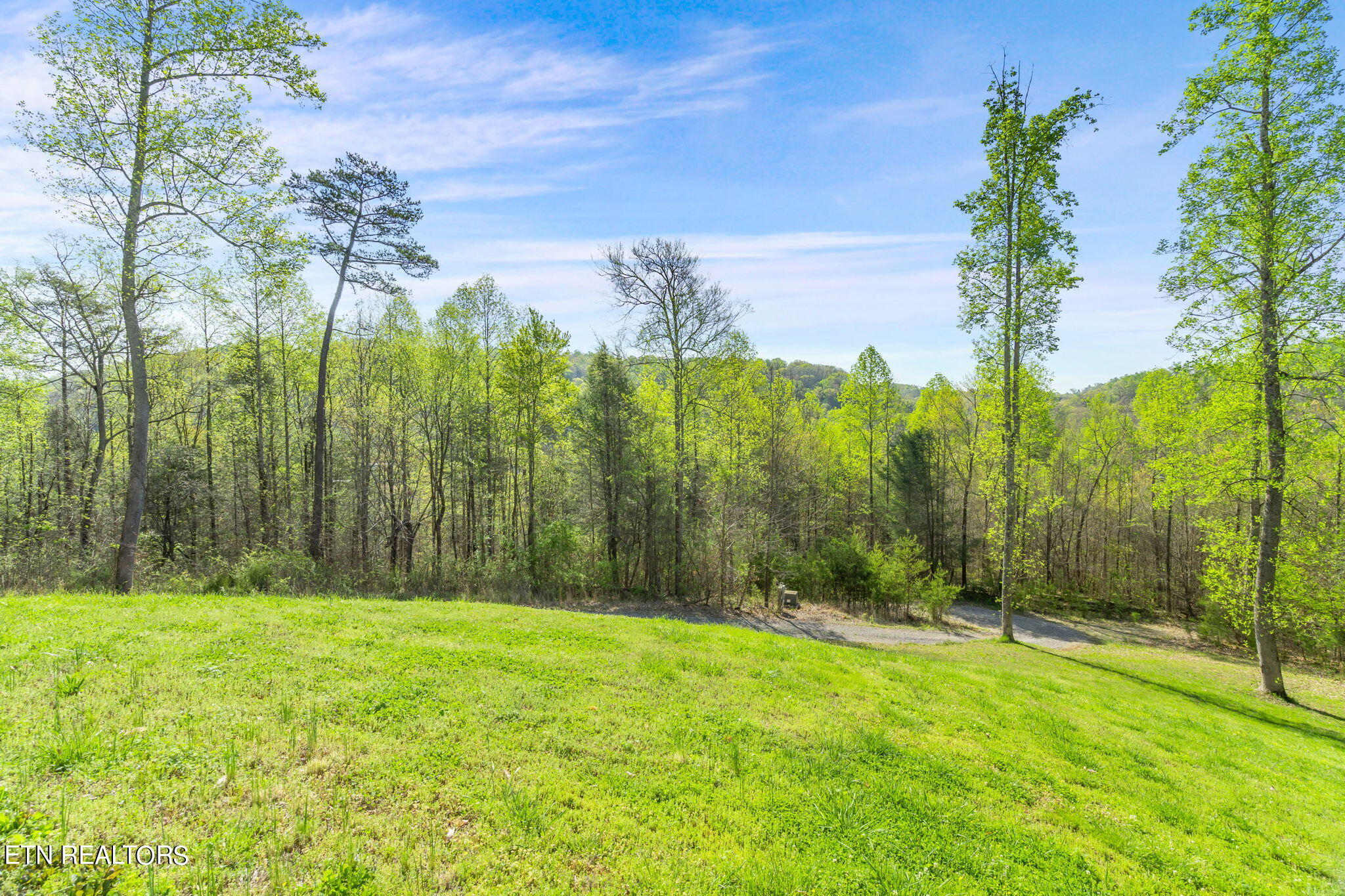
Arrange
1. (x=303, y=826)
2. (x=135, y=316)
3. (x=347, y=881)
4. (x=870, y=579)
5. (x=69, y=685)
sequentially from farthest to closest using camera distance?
1. (x=870, y=579)
2. (x=135, y=316)
3. (x=69, y=685)
4. (x=303, y=826)
5. (x=347, y=881)

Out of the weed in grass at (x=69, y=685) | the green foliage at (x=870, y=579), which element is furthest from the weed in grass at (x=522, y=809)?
the green foliage at (x=870, y=579)

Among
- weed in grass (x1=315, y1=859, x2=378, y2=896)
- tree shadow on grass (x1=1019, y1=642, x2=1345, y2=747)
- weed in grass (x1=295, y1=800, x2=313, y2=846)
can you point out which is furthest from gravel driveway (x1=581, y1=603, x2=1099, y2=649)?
weed in grass (x1=315, y1=859, x2=378, y2=896)

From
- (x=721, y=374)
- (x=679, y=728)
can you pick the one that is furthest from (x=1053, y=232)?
(x=679, y=728)

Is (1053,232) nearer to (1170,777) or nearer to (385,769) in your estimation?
(1170,777)

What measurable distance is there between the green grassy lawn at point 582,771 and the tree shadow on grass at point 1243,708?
1595 millimetres

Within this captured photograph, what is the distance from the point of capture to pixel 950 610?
27.1 m

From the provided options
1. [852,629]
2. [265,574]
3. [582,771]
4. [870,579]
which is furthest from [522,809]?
[870,579]

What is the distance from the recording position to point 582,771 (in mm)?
4535

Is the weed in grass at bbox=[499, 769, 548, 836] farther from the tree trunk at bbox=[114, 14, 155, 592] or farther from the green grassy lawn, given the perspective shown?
the tree trunk at bbox=[114, 14, 155, 592]

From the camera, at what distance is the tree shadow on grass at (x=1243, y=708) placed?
9570 mm

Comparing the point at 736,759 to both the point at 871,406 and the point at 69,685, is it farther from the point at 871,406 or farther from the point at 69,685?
the point at 871,406

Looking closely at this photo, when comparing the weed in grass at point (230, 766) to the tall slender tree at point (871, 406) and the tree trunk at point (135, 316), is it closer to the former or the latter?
the tree trunk at point (135, 316)

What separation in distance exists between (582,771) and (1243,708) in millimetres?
14403

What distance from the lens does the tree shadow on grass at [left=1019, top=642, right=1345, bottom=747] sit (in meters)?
9.57
